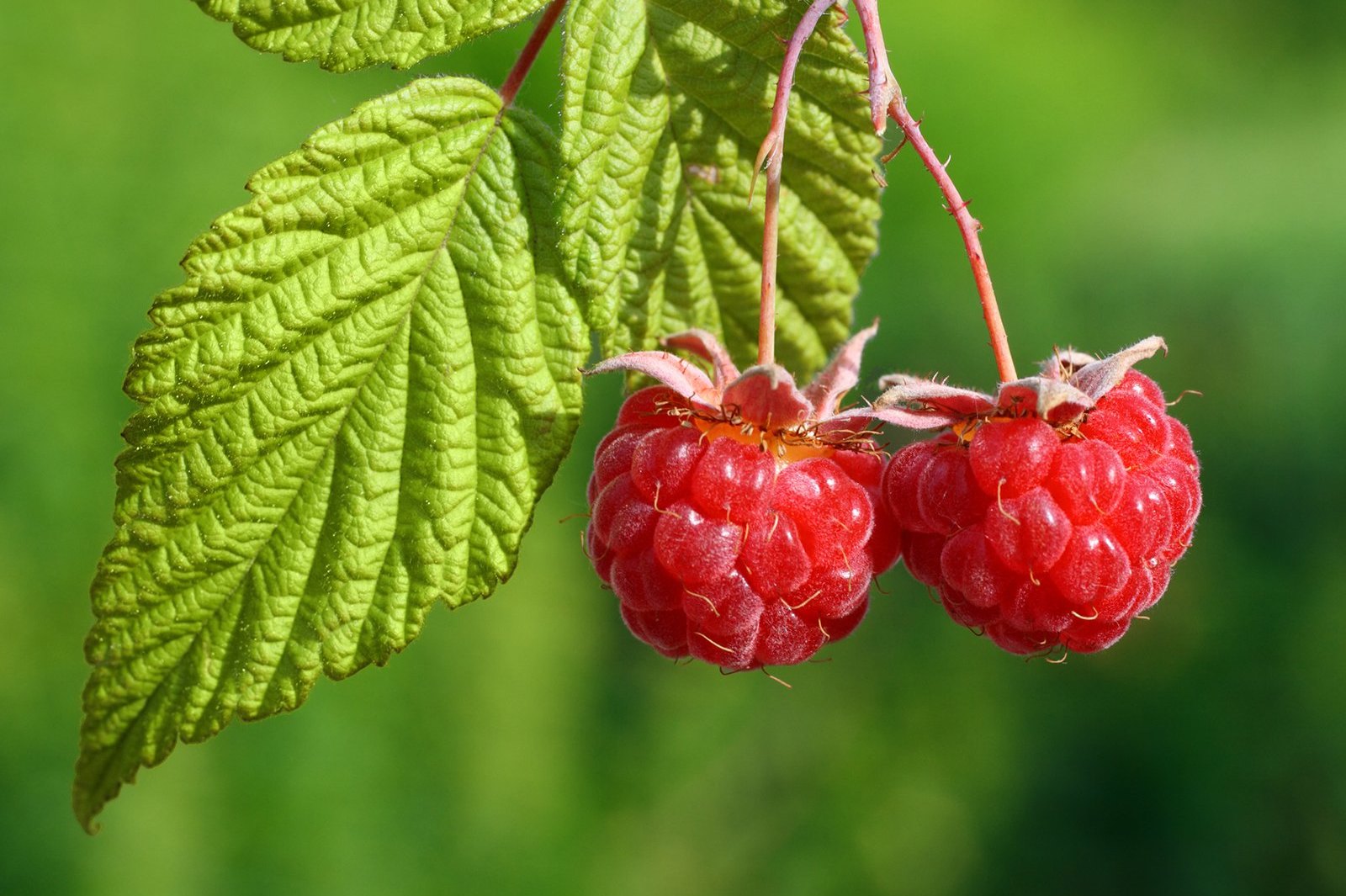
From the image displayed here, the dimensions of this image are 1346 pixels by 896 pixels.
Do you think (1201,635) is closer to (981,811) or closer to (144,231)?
(981,811)

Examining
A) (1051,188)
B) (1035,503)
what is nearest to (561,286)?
(1035,503)

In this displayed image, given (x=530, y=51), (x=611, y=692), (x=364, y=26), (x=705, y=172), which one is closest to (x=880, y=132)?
(x=705, y=172)

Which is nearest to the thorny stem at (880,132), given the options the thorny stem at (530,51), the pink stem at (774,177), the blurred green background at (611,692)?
the pink stem at (774,177)

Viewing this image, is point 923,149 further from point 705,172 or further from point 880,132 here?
point 705,172

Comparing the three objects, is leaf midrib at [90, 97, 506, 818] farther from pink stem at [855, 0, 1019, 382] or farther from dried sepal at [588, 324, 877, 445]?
pink stem at [855, 0, 1019, 382]

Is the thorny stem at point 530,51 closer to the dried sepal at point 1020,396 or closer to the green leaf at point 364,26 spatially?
the green leaf at point 364,26

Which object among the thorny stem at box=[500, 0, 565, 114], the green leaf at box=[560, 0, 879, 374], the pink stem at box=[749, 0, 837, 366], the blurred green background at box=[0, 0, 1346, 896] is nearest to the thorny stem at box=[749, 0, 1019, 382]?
the pink stem at box=[749, 0, 837, 366]
